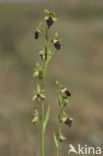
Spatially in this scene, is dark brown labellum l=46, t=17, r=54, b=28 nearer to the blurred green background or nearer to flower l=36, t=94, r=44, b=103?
flower l=36, t=94, r=44, b=103

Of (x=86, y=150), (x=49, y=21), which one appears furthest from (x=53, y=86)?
(x=49, y=21)

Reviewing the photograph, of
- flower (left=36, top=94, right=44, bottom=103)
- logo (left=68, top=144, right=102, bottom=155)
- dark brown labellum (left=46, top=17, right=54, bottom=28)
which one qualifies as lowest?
logo (left=68, top=144, right=102, bottom=155)

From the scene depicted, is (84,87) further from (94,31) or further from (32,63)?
(94,31)

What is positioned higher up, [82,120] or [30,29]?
→ [30,29]

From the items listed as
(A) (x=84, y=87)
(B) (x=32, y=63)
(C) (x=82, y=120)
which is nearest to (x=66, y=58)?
(B) (x=32, y=63)

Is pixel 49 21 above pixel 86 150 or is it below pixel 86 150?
above

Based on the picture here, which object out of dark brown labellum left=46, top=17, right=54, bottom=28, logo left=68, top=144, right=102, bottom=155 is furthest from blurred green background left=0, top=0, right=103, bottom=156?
dark brown labellum left=46, top=17, right=54, bottom=28

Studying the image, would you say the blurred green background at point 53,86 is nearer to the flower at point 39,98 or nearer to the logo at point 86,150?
the logo at point 86,150

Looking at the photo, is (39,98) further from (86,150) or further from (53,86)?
(53,86)

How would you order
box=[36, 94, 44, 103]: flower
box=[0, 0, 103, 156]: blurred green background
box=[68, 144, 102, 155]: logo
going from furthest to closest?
box=[0, 0, 103, 156]: blurred green background
box=[68, 144, 102, 155]: logo
box=[36, 94, 44, 103]: flower
